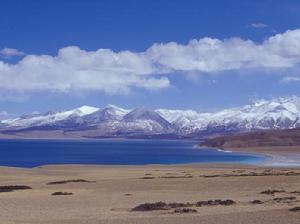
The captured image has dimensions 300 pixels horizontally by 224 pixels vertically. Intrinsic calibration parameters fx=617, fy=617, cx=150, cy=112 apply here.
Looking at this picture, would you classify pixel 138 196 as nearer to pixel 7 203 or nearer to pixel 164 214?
pixel 7 203

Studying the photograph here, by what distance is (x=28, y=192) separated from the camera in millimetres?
50031

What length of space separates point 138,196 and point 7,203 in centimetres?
973

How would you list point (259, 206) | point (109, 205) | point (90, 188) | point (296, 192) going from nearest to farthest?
1. point (259, 206)
2. point (109, 205)
3. point (296, 192)
4. point (90, 188)

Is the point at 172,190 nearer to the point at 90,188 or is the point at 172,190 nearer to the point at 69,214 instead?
the point at 90,188

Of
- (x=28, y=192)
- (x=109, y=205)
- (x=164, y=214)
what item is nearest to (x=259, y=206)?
(x=164, y=214)

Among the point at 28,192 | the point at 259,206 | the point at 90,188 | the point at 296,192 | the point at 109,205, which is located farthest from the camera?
the point at 90,188

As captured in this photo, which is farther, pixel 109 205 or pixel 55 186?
pixel 55 186

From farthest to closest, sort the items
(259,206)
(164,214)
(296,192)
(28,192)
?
(28,192)
(296,192)
(259,206)
(164,214)

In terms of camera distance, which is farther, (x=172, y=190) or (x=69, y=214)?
(x=172, y=190)

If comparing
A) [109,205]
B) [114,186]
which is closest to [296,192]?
[109,205]

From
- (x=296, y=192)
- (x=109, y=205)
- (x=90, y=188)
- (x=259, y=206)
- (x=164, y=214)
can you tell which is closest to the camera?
(x=164, y=214)

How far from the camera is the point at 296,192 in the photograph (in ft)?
147

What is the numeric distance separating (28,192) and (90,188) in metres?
6.30

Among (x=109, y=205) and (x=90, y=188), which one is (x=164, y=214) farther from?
(x=90, y=188)
